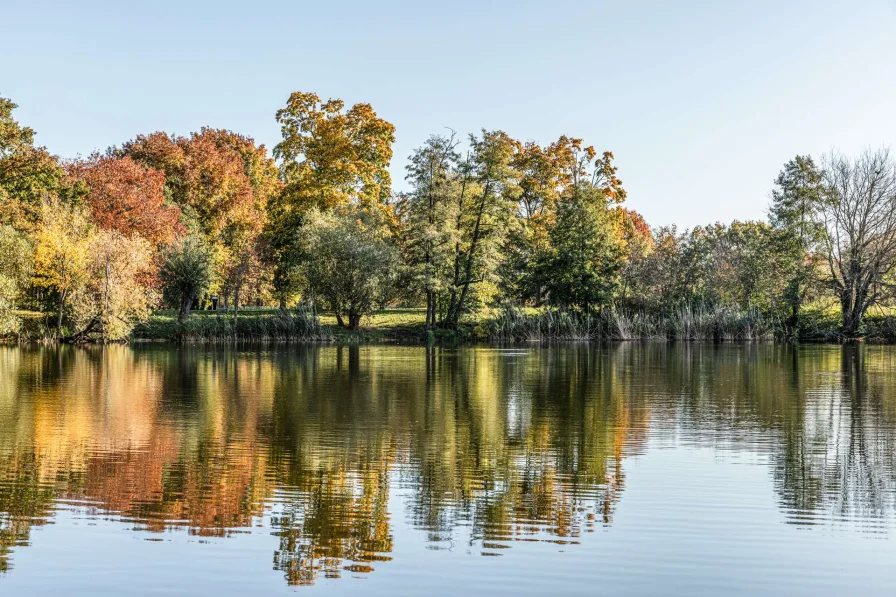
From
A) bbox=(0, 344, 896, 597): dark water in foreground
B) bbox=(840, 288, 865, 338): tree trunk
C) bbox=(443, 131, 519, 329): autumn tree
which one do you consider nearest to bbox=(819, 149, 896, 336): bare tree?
bbox=(840, 288, 865, 338): tree trunk

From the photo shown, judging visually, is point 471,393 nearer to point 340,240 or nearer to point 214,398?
point 214,398

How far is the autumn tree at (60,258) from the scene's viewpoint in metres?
44.0

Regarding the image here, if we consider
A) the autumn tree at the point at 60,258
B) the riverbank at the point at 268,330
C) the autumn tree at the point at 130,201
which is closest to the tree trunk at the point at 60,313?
the autumn tree at the point at 60,258

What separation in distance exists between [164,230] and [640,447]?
43550 mm

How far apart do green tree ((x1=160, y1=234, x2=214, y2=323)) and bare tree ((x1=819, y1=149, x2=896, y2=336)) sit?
34.7 m

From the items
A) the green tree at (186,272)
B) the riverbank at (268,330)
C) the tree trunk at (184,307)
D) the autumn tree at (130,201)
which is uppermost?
the autumn tree at (130,201)

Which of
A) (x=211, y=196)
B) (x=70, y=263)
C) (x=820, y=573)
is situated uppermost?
(x=211, y=196)

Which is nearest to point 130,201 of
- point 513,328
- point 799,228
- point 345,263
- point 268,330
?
point 268,330

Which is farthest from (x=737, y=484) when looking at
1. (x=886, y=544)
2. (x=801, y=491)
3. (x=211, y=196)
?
(x=211, y=196)

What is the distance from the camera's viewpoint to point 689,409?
698 inches

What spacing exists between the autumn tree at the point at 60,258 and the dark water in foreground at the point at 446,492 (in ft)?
80.1

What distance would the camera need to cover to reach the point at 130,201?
170 ft

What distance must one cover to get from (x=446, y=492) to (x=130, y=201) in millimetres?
45897

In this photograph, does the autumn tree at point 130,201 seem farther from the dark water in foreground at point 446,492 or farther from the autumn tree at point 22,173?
the dark water in foreground at point 446,492
